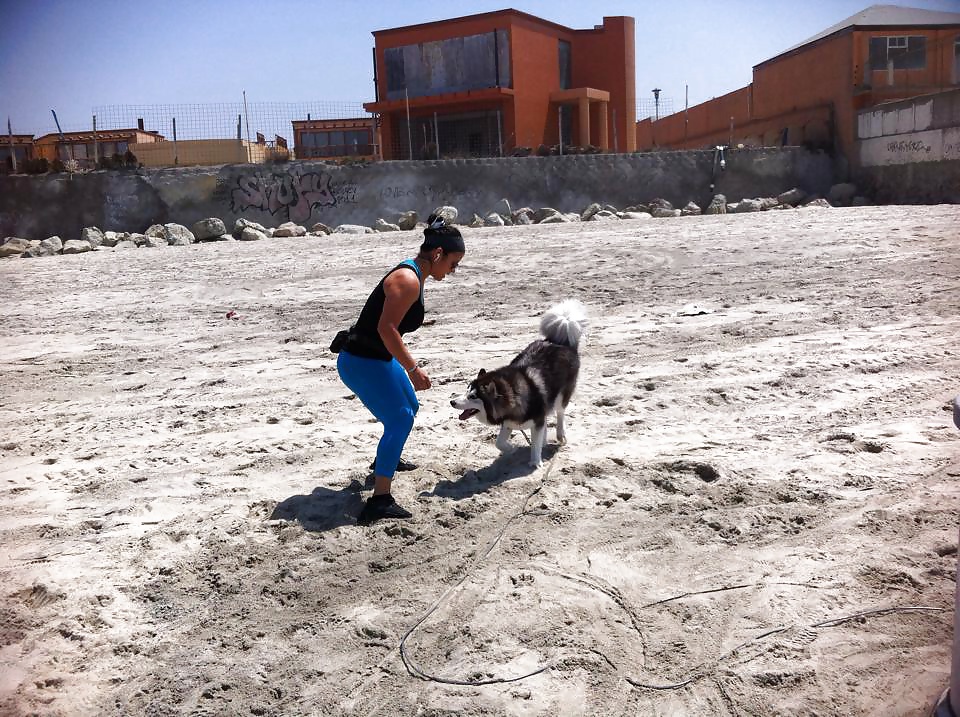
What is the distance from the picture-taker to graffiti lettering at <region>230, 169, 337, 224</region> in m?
23.7

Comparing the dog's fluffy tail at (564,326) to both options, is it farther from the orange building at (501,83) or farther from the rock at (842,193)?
the orange building at (501,83)

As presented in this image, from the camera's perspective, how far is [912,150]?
23.3 m

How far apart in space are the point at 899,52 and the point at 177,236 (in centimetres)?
2499

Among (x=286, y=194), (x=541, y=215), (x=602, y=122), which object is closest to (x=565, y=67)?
(x=602, y=122)

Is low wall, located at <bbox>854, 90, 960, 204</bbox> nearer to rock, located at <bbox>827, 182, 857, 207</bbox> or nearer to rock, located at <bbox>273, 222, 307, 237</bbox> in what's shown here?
rock, located at <bbox>827, 182, 857, 207</bbox>

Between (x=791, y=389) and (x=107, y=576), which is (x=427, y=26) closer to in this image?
(x=791, y=389)

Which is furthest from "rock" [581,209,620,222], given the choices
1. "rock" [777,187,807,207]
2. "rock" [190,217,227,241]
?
"rock" [190,217,227,241]

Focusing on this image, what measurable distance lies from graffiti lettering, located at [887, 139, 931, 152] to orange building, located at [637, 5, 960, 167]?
8.18 ft

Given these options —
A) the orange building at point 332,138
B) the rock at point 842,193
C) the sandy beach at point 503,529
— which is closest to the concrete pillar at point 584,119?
the orange building at point 332,138

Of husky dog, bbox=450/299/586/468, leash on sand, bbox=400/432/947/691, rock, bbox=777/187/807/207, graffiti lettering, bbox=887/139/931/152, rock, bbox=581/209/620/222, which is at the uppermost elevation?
graffiti lettering, bbox=887/139/931/152

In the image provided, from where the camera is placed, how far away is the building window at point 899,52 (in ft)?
88.0

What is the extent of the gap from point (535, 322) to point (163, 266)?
8566mm

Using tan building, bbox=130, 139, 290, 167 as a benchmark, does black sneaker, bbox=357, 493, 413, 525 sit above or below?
below

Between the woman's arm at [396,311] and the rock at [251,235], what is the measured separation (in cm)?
1553
